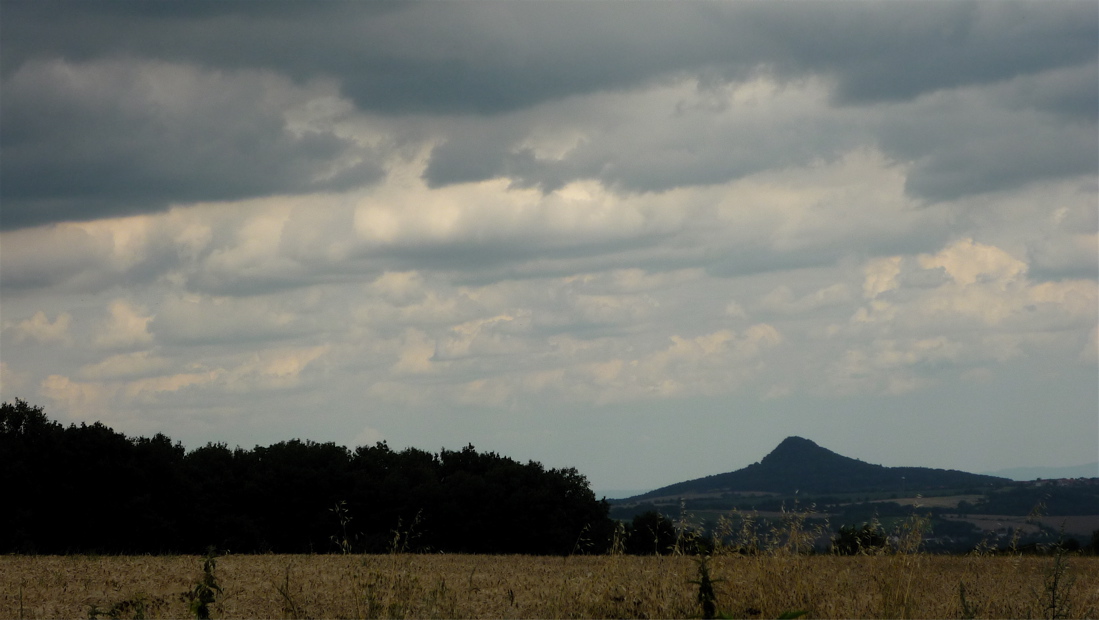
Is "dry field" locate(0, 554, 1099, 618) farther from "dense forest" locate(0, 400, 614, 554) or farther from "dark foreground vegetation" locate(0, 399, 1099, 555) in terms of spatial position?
"dense forest" locate(0, 400, 614, 554)

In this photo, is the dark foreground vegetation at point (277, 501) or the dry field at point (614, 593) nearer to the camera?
the dry field at point (614, 593)

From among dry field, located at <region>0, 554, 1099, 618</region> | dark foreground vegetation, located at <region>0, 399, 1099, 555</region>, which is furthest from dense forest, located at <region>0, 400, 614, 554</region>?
dry field, located at <region>0, 554, 1099, 618</region>

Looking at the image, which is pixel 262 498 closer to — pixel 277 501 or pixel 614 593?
pixel 277 501

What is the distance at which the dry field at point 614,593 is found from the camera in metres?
12.2

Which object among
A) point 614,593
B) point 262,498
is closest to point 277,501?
point 262,498

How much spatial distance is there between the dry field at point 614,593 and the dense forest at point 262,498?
19.9 meters

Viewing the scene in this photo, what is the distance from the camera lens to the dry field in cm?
1218

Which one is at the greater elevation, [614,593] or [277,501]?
[277,501]

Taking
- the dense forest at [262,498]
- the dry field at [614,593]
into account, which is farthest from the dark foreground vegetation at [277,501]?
the dry field at [614,593]

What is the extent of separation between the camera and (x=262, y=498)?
164ft

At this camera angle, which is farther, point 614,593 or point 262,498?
point 262,498

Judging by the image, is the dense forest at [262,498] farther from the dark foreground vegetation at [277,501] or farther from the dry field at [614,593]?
the dry field at [614,593]

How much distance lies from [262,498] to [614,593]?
3978cm

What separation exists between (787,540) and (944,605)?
2091 mm
